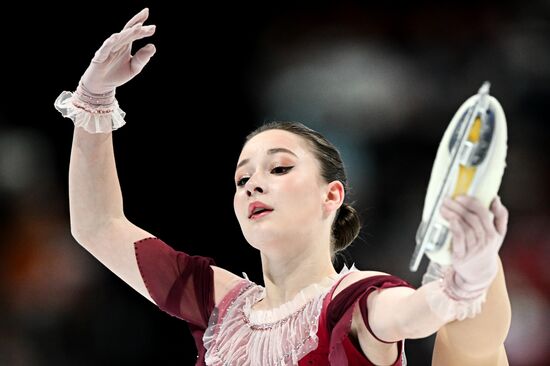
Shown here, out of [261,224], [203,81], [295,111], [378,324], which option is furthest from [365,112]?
[378,324]

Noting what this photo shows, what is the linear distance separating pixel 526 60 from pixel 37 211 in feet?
6.21

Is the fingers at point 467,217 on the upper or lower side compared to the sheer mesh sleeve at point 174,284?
upper

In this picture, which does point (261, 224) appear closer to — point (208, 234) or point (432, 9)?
point (208, 234)

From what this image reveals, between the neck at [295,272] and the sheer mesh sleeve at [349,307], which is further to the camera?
the neck at [295,272]

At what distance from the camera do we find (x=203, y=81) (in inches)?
126

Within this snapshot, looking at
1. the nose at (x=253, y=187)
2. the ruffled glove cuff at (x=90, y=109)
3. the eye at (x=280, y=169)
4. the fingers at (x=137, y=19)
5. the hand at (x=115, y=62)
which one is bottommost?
the nose at (x=253, y=187)

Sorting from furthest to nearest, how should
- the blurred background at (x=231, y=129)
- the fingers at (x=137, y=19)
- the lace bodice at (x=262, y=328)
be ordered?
the blurred background at (x=231, y=129)
the fingers at (x=137, y=19)
the lace bodice at (x=262, y=328)

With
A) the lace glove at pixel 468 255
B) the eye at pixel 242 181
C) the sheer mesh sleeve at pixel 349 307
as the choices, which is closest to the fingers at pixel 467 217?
the lace glove at pixel 468 255

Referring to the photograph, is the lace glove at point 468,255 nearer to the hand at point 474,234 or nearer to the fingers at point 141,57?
the hand at point 474,234

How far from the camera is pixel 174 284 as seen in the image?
2113mm

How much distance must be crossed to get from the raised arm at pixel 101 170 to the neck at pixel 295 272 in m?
0.37

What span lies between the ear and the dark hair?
0.02 metres

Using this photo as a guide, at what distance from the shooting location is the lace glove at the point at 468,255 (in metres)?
1.29

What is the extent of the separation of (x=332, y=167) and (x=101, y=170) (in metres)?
0.59
